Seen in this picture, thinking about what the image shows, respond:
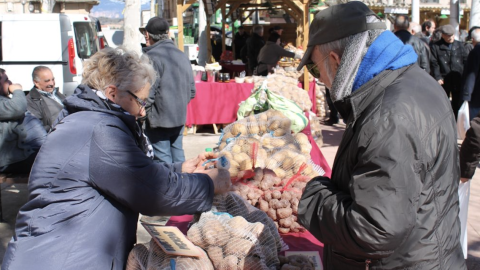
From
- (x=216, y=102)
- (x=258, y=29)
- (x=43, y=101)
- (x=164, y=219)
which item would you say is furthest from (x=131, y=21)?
(x=164, y=219)

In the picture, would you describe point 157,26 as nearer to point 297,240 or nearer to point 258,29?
point 297,240

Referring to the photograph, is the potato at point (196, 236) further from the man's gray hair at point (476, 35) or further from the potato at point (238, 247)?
the man's gray hair at point (476, 35)

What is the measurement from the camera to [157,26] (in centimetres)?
Result: 493

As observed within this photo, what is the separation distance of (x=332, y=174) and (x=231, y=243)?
2.14 feet

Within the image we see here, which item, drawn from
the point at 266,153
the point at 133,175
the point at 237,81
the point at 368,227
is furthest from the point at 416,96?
the point at 237,81

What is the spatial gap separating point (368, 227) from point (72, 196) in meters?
1.07

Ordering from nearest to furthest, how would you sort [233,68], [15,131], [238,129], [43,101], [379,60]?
[379,60], [15,131], [238,129], [43,101], [233,68]

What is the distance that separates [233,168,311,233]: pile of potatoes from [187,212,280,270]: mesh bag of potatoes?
53 centimetres

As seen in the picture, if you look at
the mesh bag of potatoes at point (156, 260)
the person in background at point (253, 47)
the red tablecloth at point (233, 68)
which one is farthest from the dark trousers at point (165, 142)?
the red tablecloth at point (233, 68)

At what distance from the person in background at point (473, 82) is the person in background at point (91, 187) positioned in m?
5.94

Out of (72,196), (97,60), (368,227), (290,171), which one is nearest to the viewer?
(368,227)

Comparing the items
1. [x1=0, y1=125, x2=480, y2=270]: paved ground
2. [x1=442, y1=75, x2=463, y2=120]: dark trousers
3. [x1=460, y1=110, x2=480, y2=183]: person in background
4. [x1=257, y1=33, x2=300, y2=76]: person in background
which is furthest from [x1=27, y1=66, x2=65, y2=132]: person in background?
[x1=442, y1=75, x2=463, y2=120]: dark trousers

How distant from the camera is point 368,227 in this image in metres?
1.34

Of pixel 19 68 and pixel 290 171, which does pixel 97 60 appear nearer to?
pixel 290 171
